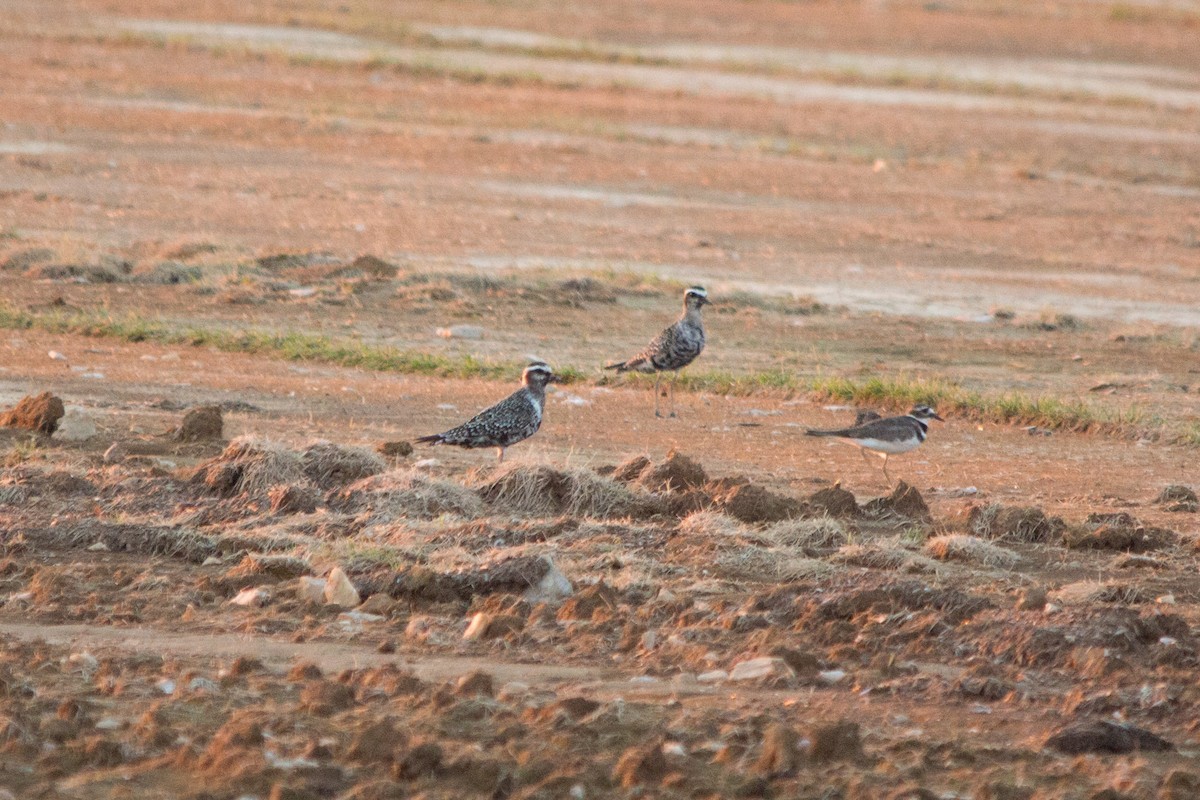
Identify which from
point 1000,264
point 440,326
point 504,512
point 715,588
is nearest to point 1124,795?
point 715,588

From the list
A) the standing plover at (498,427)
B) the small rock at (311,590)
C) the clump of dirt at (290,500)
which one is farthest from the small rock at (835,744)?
the standing plover at (498,427)

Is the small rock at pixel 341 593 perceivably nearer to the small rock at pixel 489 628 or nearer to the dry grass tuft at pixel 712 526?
the small rock at pixel 489 628

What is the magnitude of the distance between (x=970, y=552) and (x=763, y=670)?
79.5 inches

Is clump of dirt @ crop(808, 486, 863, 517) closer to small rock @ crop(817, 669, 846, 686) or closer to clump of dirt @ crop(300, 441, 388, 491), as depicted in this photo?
clump of dirt @ crop(300, 441, 388, 491)

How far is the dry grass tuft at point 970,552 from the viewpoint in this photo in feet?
26.7

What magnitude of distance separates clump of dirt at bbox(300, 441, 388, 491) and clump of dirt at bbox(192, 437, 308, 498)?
0.07 metres

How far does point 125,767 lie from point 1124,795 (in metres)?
3.05

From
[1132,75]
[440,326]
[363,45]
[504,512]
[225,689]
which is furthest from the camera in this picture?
[1132,75]

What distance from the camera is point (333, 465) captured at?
895 centimetres

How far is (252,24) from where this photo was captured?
39.9 metres

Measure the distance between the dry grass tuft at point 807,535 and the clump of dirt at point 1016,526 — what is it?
759mm

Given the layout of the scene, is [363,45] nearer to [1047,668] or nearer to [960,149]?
[960,149]

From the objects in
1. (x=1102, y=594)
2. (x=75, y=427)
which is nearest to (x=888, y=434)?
(x=1102, y=594)

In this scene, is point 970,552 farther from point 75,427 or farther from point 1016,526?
point 75,427
